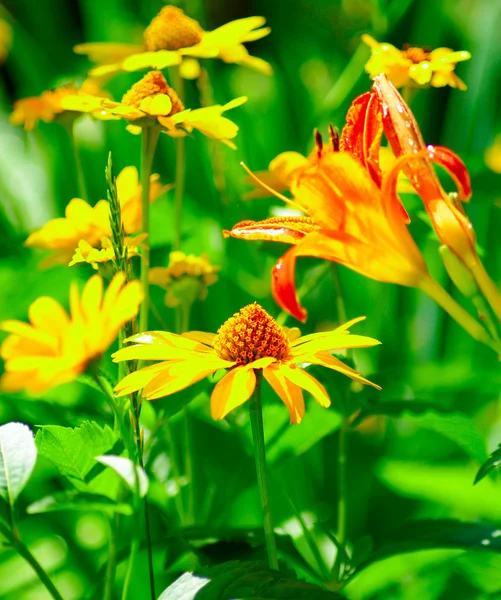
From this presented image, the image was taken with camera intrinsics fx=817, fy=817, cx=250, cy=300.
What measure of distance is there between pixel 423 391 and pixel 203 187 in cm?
60

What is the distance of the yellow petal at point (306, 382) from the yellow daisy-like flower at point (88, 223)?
7.4 inches

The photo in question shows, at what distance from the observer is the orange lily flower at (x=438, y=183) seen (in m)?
0.43

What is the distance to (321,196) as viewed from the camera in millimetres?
438

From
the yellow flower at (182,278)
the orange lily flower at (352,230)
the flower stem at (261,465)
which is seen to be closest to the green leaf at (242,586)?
the flower stem at (261,465)

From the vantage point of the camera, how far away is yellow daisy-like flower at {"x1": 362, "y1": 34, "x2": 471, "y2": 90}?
582 millimetres

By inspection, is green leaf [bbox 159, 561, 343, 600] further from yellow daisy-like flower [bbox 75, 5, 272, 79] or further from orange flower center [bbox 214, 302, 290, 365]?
yellow daisy-like flower [bbox 75, 5, 272, 79]

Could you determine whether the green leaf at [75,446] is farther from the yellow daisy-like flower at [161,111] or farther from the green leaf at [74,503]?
the yellow daisy-like flower at [161,111]

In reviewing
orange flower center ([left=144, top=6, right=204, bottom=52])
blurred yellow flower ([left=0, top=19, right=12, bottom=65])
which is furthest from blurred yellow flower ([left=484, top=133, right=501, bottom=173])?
blurred yellow flower ([left=0, top=19, right=12, bottom=65])

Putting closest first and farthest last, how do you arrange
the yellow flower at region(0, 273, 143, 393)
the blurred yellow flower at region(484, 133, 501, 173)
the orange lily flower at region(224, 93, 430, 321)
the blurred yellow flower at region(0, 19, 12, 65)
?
the yellow flower at region(0, 273, 143, 393) → the orange lily flower at region(224, 93, 430, 321) → the blurred yellow flower at region(484, 133, 501, 173) → the blurred yellow flower at region(0, 19, 12, 65)

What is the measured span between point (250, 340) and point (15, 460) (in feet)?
0.47

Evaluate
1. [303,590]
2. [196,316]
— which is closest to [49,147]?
[196,316]

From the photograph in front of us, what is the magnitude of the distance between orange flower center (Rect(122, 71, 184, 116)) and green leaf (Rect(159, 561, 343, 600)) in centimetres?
29

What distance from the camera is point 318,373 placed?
60cm

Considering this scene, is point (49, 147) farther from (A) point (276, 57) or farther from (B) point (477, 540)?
(B) point (477, 540)
